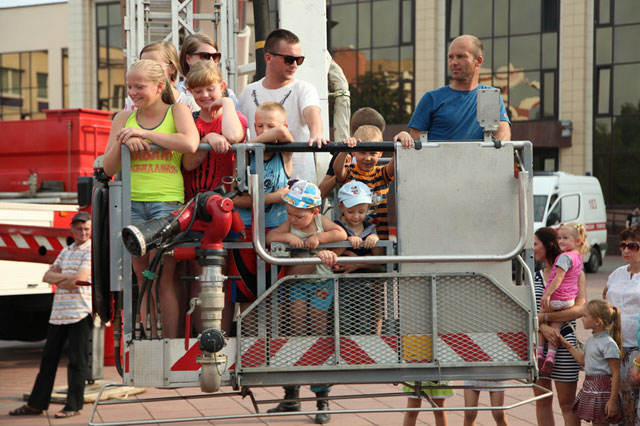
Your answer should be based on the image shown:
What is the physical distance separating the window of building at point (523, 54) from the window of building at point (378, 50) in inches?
138

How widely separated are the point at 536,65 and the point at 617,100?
11.8ft

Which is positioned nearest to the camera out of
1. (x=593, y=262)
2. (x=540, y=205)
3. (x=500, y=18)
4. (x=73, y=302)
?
(x=73, y=302)

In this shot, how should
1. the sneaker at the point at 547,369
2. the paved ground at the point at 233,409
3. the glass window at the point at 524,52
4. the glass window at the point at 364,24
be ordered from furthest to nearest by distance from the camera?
the glass window at the point at 364,24 < the glass window at the point at 524,52 < the paved ground at the point at 233,409 < the sneaker at the point at 547,369

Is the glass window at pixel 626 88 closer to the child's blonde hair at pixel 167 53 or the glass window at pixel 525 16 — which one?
the glass window at pixel 525 16

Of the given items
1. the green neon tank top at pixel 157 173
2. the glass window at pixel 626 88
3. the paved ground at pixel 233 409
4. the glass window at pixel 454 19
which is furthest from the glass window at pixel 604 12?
the green neon tank top at pixel 157 173

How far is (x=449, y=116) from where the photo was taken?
5223mm

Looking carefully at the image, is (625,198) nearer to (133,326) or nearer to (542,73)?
(542,73)

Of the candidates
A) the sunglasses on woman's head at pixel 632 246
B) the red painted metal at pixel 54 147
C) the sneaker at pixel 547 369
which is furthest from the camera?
the red painted metal at pixel 54 147

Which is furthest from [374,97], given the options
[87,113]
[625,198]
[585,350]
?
[585,350]

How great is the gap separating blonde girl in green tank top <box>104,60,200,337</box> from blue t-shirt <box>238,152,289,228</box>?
0.34 meters

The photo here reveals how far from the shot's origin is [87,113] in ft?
41.5

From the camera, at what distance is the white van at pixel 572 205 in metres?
22.0

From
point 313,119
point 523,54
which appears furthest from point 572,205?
point 313,119

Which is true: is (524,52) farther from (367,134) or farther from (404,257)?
(404,257)
